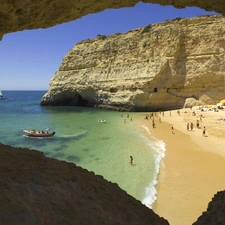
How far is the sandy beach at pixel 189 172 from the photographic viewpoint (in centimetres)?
824

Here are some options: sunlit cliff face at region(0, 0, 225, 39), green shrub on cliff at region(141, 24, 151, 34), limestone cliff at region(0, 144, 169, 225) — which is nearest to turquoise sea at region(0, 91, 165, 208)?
limestone cliff at region(0, 144, 169, 225)

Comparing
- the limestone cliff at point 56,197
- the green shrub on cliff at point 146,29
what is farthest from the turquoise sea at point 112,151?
the green shrub on cliff at point 146,29

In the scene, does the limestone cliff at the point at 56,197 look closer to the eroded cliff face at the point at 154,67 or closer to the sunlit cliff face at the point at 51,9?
the sunlit cliff face at the point at 51,9

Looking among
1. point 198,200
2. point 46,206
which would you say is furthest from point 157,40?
point 46,206

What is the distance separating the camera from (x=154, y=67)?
37.7 metres

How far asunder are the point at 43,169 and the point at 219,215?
2.71 m

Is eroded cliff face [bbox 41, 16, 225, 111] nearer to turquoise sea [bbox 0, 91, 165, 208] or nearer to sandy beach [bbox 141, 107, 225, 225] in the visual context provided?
sandy beach [bbox 141, 107, 225, 225]

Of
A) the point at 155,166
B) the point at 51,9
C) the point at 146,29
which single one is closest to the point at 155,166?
the point at 155,166

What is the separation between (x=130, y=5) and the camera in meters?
4.92

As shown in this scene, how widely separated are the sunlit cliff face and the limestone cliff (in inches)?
89.1

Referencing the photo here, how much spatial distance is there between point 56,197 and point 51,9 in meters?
3.18

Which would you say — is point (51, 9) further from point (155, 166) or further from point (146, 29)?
point (146, 29)

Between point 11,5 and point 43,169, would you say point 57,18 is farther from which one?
point 43,169

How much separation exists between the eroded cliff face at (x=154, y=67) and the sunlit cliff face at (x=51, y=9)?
105 feet
